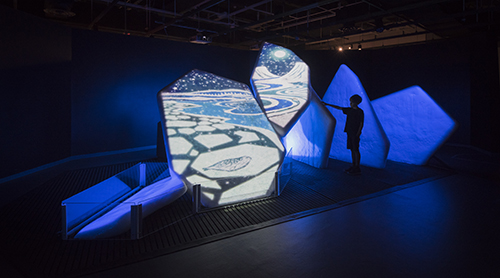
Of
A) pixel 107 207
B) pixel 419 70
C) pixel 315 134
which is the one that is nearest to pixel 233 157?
pixel 107 207

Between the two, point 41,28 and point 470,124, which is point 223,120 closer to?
point 41,28

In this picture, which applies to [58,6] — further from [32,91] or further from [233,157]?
[233,157]

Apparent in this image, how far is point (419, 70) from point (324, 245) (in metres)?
8.15

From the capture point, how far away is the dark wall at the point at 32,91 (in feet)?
13.5

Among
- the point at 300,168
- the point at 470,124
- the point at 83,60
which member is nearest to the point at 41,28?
the point at 83,60

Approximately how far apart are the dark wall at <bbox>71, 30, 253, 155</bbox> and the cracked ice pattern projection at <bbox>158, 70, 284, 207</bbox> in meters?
2.94

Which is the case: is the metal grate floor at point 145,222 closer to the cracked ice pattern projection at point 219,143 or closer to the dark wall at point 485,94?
the cracked ice pattern projection at point 219,143

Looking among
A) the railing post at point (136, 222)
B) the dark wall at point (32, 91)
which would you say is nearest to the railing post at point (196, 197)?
the railing post at point (136, 222)

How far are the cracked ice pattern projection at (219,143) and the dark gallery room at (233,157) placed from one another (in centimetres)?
2

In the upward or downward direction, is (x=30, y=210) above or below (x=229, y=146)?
below

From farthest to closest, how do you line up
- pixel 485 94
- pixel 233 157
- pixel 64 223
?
pixel 485 94 < pixel 233 157 < pixel 64 223

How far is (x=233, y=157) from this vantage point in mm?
3377

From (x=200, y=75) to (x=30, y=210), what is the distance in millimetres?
2864

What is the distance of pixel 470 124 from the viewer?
754cm
